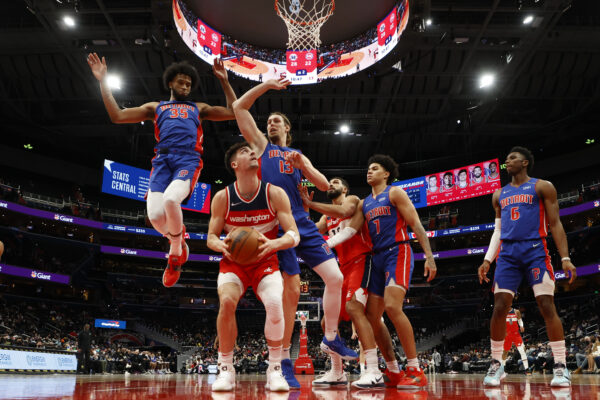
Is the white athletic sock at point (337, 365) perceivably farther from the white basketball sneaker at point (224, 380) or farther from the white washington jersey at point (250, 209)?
the white washington jersey at point (250, 209)

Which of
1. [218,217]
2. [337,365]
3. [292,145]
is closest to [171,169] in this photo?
[218,217]

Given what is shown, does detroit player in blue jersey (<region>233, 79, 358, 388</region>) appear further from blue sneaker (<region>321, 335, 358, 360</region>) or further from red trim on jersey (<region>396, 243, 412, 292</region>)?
red trim on jersey (<region>396, 243, 412, 292</region>)

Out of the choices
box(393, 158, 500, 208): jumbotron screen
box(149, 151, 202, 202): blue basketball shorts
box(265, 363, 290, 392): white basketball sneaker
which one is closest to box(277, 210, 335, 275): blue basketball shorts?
box(265, 363, 290, 392): white basketball sneaker

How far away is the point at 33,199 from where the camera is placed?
2753 cm

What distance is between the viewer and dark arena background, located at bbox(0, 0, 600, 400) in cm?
1491

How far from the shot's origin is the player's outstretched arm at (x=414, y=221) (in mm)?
4602

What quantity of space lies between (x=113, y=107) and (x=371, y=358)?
347 cm

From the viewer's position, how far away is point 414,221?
15.4ft

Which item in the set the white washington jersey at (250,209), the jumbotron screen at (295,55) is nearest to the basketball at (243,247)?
the white washington jersey at (250,209)

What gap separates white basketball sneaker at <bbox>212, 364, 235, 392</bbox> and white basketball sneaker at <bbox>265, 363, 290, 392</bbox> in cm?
28

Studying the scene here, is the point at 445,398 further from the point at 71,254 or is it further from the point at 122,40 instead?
the point at 71,254

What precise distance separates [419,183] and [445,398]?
26.9 m

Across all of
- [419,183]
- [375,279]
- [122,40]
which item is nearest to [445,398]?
[375,279]

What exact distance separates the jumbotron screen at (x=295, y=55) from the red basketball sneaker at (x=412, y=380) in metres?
11.4
